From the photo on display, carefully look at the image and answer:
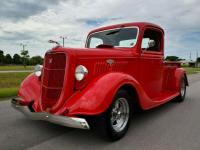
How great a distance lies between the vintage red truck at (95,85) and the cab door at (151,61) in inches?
0.8

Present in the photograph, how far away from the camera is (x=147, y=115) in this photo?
20.5 feet

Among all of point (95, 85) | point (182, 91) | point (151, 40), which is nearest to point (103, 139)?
point (95, 85)

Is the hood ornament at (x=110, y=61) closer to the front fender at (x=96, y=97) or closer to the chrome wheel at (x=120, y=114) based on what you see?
the front fender at (x=96, y=97)


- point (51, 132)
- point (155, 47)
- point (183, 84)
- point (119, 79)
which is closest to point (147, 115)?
point (155, 47)

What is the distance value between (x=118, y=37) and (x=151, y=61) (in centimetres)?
92

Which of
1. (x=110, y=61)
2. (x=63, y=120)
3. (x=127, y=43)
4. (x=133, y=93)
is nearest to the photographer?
(x=63, y=120)

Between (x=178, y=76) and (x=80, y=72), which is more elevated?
(x=80, y=72)

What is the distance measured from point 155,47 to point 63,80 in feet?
9.73

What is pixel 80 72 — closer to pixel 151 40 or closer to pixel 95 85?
pixel 95 85

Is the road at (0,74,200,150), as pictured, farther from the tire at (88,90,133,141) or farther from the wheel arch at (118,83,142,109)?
the wheel arch at (118,83,142,109)

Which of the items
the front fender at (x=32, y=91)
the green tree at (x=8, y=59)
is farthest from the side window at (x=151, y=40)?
the green tree at (x=8, y=59)

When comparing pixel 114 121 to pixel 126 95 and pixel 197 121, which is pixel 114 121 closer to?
pixel 126 95

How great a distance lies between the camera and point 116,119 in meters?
4.62

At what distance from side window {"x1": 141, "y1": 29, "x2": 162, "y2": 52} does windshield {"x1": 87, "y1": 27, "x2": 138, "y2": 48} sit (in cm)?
27
